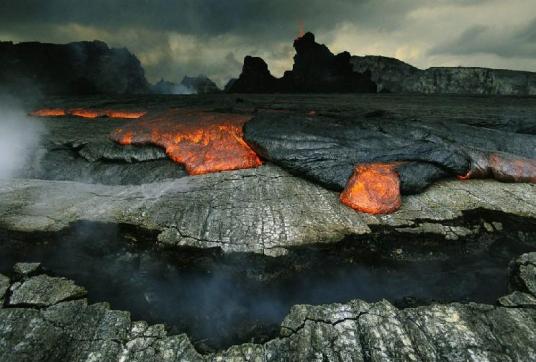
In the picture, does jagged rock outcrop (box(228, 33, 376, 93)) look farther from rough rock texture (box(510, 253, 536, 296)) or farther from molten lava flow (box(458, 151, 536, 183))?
rough rock texture (box(510, 253, 536, 296))

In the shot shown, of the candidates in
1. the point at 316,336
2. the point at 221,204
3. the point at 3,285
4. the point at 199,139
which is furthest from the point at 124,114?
the point at 316,336

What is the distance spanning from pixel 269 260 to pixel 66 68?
27317 mm

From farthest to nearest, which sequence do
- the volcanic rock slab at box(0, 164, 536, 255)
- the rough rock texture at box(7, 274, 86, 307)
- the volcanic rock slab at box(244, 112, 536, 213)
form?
1. the volcanic rock slab at box(244, 112, 536, 213)
2. the volcanic rock slab at box(0, 164, 536, 255)
3. the rough rock texture at box(7, 274, 86, 307)

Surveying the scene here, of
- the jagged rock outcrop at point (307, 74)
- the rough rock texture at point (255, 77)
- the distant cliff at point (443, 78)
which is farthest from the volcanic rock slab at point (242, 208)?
the rough rock texture at point (255, 77)

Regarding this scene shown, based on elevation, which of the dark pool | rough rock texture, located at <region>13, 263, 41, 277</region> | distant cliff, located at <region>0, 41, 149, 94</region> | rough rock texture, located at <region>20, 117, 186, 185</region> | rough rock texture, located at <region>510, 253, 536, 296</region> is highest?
distant cliff, located at <region>0, 41, 149, 94</region>

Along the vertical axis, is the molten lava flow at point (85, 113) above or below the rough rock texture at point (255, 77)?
below

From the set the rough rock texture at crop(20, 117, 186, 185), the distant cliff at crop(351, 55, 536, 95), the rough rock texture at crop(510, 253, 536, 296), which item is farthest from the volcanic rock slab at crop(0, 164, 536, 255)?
the distant cliff at crop(351, 55, 536, 95)

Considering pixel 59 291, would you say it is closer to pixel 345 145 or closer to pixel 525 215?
pixel 345 145

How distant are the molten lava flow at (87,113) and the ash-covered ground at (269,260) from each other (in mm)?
2373

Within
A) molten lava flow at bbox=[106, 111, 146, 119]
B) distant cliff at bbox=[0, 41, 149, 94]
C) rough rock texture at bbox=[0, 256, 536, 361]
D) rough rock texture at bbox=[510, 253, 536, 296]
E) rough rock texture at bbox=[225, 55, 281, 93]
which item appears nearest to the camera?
rough rock texture at bbox=[0, 256, 536, 361]

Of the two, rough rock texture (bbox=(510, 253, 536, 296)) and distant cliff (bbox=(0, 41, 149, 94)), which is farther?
distant cliff (bbox=(0, 41, 149, 94))

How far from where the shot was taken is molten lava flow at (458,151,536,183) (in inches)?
153

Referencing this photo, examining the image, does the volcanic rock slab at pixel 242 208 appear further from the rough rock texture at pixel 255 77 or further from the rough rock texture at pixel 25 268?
the rough rock texture at pixel 255 77

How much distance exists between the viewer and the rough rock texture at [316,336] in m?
1.76
